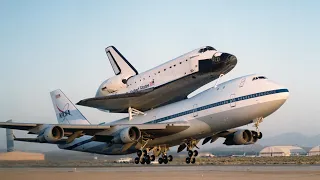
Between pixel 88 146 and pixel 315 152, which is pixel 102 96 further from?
pixel 315 152

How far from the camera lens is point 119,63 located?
50.5m

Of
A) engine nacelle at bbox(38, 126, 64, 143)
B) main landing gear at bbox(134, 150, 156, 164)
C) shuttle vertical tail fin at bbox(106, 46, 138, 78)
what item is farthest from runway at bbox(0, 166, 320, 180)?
shuttle vertical tail fin at bbox(106, 46, 138, 78)

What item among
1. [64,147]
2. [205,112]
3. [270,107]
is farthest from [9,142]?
[270,107]

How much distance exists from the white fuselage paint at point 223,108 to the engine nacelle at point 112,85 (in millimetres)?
4553

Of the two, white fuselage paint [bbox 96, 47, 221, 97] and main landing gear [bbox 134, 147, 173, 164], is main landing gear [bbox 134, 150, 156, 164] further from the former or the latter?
white fuselage paint [bbox 96, 47, 221, 97]

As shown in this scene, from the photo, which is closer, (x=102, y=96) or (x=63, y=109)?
(x=102, y=96)

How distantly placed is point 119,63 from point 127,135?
36.1 ft

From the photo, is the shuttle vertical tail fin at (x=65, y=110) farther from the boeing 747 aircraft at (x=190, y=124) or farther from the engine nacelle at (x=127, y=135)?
the engine nacelle at (x=127, y=135)

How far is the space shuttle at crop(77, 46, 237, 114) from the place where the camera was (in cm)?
4172

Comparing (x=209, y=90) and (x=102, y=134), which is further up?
(x=209, y=90)

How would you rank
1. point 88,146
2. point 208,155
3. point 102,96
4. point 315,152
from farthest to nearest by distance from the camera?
1. point 315,152
2. point 208,155
3. point 88,146
4. point 102,96

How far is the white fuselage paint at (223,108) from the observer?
4012 cm

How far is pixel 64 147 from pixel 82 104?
10.7 m

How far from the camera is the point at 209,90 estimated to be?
44312 mm
